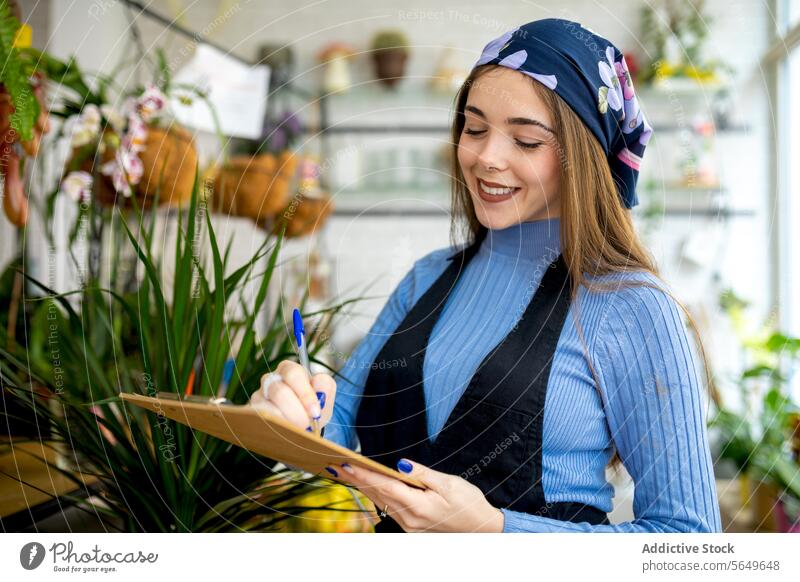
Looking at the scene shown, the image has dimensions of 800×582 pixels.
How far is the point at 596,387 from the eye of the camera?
A: 61 cm

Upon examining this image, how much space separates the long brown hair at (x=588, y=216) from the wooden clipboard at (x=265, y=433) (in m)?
0.25

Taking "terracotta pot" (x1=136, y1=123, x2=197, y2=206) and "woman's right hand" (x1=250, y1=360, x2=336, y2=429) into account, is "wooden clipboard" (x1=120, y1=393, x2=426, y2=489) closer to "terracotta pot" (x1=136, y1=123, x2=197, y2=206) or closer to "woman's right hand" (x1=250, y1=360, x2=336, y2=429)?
"woman's right hand" (x1=250, y1=360, x2=336, y2=429)

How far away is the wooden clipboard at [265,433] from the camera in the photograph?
0.41m

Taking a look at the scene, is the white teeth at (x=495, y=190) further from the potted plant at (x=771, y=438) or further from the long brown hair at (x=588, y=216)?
the potted plant at (x=771, y=438)

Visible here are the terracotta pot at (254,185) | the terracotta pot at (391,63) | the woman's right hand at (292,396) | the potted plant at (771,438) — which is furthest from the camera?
the terracotta pot at (391,63)

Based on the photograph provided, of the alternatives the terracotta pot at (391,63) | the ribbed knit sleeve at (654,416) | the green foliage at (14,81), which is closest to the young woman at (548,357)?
the ribbed knit sleeve at (654,416)

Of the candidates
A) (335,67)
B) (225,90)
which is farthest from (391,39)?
(225,90)

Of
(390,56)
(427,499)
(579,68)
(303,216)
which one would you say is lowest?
(427,499)

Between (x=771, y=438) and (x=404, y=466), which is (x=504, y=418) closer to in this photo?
(x=404, y=466)

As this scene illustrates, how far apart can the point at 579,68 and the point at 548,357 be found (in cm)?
24

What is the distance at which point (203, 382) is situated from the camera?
0.67 m

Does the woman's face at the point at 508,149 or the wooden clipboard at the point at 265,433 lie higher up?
the woman's face at the point at 508,149

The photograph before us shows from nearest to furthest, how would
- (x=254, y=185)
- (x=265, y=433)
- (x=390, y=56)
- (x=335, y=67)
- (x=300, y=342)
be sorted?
(x=265, y=433), (x=300, y=342), (x=254, y=185), (x=390, y=56), (x=335, y=67)
